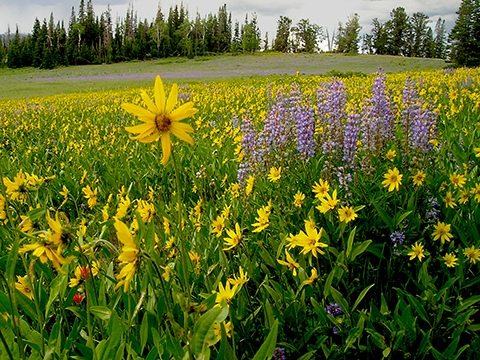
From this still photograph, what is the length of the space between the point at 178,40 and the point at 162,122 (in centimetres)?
8273

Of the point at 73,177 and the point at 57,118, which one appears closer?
the point at 73,177

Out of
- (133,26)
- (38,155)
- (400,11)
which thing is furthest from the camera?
(133,26)

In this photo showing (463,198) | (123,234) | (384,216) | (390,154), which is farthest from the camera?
(390,154)

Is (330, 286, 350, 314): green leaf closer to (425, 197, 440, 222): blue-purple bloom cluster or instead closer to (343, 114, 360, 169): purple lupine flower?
(425, 197, 440, 222): blue-purple bloom cluster

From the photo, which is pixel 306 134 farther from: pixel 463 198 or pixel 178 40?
pixel 178 40

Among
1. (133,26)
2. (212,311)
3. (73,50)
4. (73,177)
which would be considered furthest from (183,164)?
(133,26)

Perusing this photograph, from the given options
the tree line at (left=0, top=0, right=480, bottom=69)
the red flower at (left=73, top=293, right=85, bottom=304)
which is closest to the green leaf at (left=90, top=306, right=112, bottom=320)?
the red flower at (left=73, top=293, right=85, bottom=304)

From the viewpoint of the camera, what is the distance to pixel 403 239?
172cm

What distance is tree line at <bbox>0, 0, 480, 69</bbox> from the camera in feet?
224

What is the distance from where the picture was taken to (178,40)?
7638 centimetres

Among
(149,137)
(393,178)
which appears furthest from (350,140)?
(149,137)

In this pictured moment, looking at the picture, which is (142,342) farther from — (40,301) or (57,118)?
(57,118)

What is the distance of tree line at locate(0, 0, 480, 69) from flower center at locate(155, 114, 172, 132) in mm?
71496

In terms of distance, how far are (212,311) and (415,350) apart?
3.08 feet
